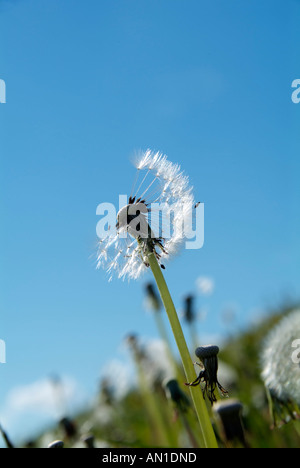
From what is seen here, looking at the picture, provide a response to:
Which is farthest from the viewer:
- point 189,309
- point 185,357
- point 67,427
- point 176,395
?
point 189,309

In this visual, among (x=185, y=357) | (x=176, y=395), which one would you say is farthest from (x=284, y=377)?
(x=185, y=357)

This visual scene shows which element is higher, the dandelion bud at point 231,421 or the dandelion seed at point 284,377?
the dandelion seed at point 284,377

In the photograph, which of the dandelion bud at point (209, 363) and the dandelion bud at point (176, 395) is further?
the dandelion bud at point (176, 395)

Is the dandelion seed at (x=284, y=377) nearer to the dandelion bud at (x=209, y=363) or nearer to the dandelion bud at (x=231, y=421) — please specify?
the dandelion bud at (x=231, y=421)

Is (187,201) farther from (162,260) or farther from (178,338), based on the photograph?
(178,338)

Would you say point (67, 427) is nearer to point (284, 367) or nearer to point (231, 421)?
point (231, 421)

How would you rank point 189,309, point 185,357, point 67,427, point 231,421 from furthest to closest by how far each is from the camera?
point 189,309
point 67,427
point 231,421
point 185,357

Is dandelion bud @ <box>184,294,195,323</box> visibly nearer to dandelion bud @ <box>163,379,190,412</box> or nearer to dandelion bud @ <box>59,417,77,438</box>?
dandelion bud @ <box>59,417,77,438</box>

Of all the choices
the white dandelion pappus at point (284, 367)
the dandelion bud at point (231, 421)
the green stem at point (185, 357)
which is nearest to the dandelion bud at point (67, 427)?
the dandelion bud at point (231, 421)
